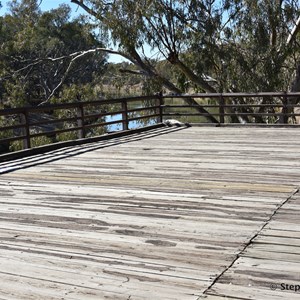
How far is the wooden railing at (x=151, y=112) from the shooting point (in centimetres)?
930

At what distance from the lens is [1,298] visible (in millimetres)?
3158

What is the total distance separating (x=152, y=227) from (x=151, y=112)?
14.3m

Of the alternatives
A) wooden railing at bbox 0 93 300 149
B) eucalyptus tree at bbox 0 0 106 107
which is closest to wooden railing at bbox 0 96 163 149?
wooden railing at bbox 0 93 300 149

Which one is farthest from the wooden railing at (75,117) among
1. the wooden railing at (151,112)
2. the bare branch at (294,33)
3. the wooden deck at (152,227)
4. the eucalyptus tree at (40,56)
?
the bare branch at (294,33)

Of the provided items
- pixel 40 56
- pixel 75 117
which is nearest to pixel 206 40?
pixel 75 117

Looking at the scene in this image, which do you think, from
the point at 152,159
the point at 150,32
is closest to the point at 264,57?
the point at 150,32

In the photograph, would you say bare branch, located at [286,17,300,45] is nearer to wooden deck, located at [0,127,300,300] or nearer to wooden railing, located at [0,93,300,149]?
wooden railing, located at [0,93,300,149]

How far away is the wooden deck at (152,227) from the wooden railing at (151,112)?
1234 mm

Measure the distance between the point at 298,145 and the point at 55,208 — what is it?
5.26 metres

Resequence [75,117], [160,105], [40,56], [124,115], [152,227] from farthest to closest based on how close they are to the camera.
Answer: [40,56] < [160,105] < [124,115] < [75,117] < [152,227]

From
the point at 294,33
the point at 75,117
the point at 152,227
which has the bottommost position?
the point at 152,227

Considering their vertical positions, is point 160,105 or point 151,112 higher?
point 160,105

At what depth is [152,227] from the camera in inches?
177

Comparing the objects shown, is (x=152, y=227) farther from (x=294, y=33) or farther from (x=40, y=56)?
(x=40, y=56)
